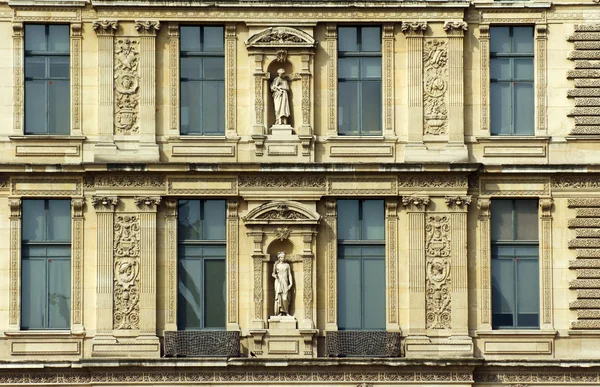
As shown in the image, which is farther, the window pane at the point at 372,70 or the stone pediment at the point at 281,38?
the window pane at the point at 372,70

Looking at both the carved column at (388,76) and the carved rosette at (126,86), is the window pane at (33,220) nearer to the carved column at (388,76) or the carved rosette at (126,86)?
the carved rosette at (126,86)

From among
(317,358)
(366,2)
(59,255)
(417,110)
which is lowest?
(317,358)

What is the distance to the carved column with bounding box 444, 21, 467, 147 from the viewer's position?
38438 mm

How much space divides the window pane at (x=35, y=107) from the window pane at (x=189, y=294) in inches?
187

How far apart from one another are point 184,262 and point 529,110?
920 centimetres

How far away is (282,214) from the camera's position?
3797cm

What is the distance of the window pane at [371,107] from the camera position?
38.7m

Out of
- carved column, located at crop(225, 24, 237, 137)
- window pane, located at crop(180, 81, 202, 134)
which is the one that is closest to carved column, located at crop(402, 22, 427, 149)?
carved column, located at crop(225, 24, 237, 137)

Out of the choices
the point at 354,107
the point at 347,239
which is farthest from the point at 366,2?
the point at 347,239

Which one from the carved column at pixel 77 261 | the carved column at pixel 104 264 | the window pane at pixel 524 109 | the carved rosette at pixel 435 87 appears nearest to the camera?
the carved column at pixel 104 264

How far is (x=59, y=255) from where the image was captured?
3822 cm

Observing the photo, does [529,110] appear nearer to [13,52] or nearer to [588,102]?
[588,102]

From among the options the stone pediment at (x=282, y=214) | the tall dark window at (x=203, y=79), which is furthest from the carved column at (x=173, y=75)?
the stone pediment at (x=282, y=214)

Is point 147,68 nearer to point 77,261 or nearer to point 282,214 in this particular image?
point 282,214
